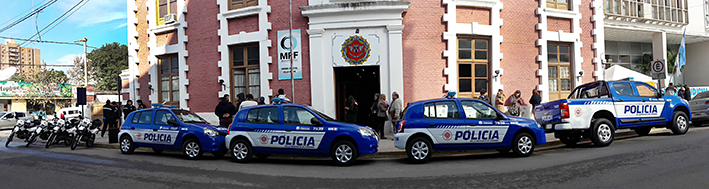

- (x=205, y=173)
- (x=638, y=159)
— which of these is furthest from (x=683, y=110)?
(x=205, y=173)

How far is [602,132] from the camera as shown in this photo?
9820mm

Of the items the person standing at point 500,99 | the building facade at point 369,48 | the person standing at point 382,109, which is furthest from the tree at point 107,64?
the person standing at point 500,99

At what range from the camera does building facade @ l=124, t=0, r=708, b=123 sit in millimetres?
14031

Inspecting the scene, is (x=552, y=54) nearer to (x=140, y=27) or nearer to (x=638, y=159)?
(x=638, y=159)

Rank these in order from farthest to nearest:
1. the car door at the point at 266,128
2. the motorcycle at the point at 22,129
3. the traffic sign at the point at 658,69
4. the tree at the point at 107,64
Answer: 1. the tree at the point at 107,64
2. the motorcycle at the point at 22,129
3. the traffic sign at the point at 658,69
4. the car door at the point at 266,128

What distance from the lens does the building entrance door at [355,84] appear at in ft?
49.1

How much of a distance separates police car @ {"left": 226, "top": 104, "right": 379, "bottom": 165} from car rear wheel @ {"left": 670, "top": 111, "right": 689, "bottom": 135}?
8379 millimetres

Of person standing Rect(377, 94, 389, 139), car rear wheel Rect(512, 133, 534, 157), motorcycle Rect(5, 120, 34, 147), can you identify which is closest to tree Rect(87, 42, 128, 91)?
motorcycle Rect(5, 120, 34, 147)

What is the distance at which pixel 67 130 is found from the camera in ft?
46.4

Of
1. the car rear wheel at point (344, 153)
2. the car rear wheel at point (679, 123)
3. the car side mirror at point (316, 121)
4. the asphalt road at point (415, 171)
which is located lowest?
the asphalt road at point (415, 171)

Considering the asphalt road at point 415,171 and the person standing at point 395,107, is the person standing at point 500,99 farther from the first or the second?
the asphalt road at point 415,171

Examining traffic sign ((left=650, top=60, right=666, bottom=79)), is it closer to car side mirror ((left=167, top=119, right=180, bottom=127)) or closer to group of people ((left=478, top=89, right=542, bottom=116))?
group of people ((left=478, top=89, right=542, bottom=116))

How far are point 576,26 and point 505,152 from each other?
384 inches

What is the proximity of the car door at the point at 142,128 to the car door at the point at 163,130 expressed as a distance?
149mm
